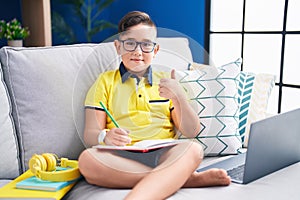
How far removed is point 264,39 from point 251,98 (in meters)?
1.04

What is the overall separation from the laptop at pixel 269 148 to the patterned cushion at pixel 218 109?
0.11 metres

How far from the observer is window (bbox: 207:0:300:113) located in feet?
8.00

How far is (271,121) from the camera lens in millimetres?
1231

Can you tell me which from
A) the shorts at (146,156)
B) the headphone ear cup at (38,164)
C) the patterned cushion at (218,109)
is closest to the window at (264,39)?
the patterned cushion at (218,109)

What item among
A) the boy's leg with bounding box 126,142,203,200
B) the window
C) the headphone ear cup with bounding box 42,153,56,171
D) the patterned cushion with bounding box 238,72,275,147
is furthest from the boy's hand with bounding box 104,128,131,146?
the window

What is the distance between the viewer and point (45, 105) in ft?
4.67

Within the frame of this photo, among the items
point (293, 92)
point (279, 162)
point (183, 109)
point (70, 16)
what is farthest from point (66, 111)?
point (70, 16)

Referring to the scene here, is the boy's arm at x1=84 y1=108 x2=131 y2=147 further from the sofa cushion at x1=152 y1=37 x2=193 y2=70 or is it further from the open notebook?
the sofa cushion at x1=152 y1=37 x2=193 y2=70

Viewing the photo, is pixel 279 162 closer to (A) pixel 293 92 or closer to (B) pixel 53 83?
(B) pixel 53 83

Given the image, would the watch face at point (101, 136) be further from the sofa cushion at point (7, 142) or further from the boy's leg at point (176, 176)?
the sofa cushion at point (7, 142)

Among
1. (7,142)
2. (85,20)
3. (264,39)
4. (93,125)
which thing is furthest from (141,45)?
(85,20)

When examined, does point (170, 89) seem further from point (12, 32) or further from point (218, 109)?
point (12, 32)

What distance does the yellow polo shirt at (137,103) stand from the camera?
1.18 metres

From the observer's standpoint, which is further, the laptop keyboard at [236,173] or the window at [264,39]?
the window at [264,39]
